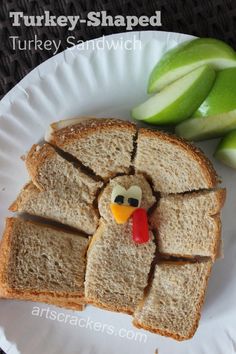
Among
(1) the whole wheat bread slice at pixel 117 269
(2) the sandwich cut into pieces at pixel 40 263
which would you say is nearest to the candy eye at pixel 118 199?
(1) the whole wheat bread slice at pixel 117 269

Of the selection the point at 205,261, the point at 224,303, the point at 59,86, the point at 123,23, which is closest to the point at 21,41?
the point at 59,86

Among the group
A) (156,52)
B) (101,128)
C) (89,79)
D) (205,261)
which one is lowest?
(205,261)

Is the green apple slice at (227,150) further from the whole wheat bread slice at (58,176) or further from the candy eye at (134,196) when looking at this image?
the whole wheat bread slice at (58,176)

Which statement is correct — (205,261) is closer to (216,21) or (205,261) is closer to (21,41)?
(216,21)

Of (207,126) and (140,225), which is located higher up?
(207,126)

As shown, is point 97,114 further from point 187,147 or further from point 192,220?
point 192,220

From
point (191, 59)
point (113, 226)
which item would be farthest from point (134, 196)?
point (191, 59)
